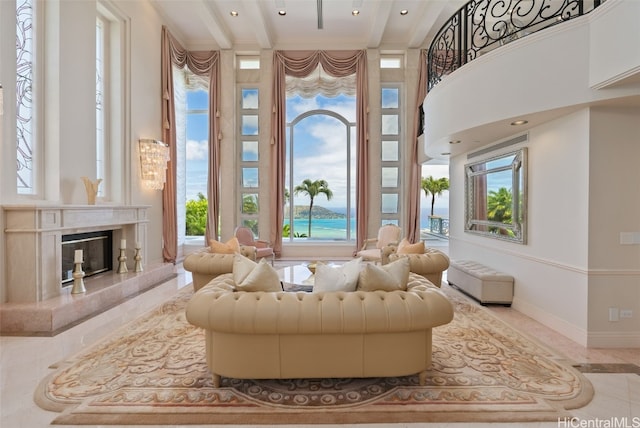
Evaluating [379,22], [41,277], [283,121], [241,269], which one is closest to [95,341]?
[41,277]

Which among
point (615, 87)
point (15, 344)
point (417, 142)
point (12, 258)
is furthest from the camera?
point (417, 142)

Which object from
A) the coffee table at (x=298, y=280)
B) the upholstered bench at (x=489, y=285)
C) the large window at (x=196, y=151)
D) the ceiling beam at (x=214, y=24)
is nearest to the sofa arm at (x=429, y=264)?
the upholstered bench at (x=489, y=285)

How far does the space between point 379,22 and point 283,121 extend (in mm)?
2937

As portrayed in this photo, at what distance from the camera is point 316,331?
2.29m

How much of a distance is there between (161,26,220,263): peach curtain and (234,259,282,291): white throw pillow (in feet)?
17.5

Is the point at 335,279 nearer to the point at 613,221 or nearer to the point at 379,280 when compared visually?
the point at 379,280

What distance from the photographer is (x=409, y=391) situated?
2.45 metres

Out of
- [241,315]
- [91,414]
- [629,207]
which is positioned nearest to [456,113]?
[629,207]

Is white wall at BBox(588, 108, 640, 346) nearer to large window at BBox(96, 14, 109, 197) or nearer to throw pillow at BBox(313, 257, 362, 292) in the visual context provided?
throw pillow at BBox(313, 257, 362, 292)

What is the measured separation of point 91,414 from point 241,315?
3.72 ft

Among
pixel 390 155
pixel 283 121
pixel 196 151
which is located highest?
pixel 283 121

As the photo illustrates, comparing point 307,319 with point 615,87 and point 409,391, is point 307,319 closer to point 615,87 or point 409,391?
point 409,391

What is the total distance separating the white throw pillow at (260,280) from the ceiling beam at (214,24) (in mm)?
5708

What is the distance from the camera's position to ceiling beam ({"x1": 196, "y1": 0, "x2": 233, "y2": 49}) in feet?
20.8
